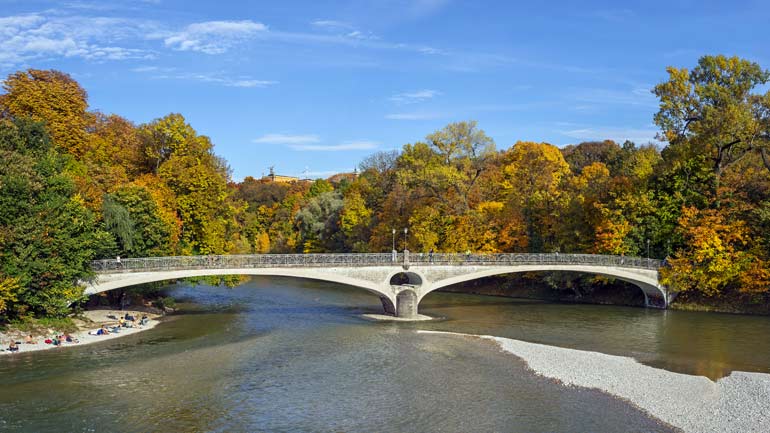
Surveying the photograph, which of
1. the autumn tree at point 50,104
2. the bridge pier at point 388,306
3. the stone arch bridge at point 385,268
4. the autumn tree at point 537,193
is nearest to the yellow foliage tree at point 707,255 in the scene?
the stone arch bridge at point 385,268

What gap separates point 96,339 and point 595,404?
27.1 meters

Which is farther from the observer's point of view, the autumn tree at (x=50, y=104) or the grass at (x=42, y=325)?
the autumn tree at (x=50, y=104)

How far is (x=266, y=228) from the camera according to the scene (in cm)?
11750

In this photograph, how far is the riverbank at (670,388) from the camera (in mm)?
22234

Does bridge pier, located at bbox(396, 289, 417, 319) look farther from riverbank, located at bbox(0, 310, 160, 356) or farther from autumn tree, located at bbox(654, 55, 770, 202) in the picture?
autumn tree, located at bbox(654, 55, 770, 202)

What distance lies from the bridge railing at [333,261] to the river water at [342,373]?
13.4 ft

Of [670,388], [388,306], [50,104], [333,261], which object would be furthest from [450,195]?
[670,388]

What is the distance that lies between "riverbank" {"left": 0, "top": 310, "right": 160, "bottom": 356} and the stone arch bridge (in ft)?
8.03

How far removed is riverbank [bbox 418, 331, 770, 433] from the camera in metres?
22.2

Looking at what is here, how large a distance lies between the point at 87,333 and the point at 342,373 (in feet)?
56.5

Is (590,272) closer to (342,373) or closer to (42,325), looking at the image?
(342,373)

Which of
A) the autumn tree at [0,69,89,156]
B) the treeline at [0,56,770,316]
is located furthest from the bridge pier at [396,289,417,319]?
the autumn tree at [0,69,89,156]

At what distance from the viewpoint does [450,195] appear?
63.9 meters

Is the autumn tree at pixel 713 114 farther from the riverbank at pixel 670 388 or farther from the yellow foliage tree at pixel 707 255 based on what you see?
the riverbank at pixel 670 388
